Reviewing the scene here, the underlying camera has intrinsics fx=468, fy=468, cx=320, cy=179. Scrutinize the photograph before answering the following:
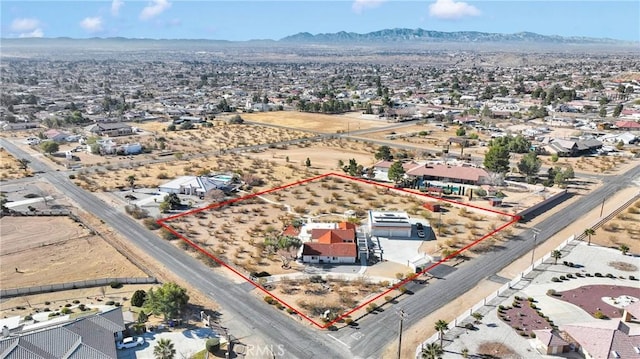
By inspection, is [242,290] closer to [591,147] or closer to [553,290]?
[553,290]

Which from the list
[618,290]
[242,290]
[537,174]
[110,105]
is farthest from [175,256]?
[110,105]

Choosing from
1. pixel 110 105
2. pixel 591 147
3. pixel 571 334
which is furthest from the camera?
pixel 110 105

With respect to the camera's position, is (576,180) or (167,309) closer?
(167,309)

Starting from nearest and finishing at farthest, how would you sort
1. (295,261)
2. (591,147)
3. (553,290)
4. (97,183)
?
(553,290) → (295,261) → (97,183) → (591,147)

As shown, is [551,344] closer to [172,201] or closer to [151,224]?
[151,224]

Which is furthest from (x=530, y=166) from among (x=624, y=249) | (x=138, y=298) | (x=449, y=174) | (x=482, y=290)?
(x=138, y=298)

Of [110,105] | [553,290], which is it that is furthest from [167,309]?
[110,105]

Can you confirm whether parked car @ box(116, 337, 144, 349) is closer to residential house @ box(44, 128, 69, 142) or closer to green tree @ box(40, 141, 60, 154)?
green tree @ box(40, 141, 60, 154)
